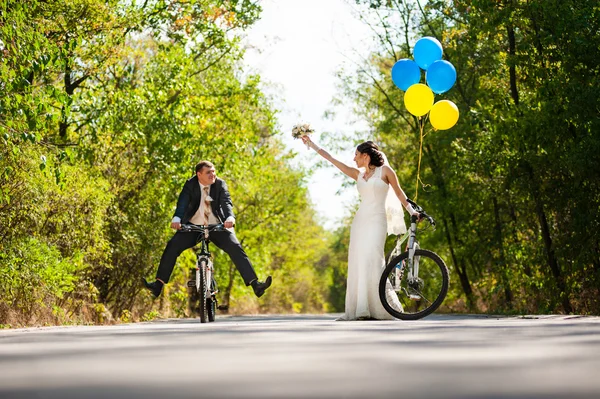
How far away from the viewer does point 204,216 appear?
42.1 ft

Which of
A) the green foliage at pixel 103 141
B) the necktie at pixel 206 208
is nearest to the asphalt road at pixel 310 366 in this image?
the necktie at pixel 206 208

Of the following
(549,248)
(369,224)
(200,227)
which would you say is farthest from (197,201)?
(549,248)

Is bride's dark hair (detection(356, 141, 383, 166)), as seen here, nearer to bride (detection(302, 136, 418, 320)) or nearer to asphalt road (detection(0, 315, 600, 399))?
bride (detection(302, 136, 418, 320))

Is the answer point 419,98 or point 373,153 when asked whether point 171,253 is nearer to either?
point 373,153

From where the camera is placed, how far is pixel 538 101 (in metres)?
18.3

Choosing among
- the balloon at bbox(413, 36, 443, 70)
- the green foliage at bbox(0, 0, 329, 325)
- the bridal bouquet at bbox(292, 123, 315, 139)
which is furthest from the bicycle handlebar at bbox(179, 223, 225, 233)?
the balloon at bbox(413, 36, 443, 70)

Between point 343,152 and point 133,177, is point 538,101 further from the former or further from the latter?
point 343,152

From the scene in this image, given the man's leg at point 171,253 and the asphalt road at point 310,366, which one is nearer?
the asphalt road at point 310,366

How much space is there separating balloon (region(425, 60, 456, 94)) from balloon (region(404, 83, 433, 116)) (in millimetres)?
439

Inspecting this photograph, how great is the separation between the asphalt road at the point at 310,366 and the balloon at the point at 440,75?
9.24 metres

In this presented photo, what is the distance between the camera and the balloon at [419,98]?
1641 cm

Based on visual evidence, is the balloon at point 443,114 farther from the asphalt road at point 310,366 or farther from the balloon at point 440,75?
the asphalt road at point 310,366

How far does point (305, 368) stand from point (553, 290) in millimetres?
15683

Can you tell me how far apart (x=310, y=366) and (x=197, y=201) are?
7.87 meters
